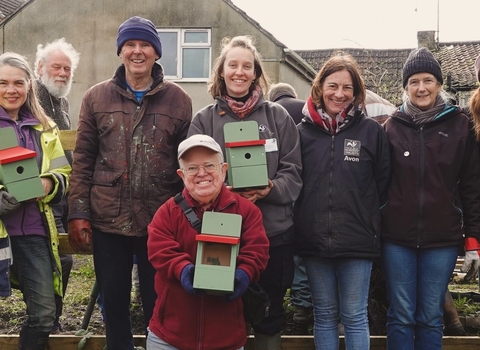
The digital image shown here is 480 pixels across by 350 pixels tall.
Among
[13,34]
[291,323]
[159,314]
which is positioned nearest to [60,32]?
[13,34]

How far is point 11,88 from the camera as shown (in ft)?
13.0

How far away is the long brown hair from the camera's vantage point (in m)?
4.07

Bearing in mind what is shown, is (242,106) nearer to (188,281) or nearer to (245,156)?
(245,156)

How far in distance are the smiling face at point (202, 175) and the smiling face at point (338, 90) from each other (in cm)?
90

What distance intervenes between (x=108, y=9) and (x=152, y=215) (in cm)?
1738

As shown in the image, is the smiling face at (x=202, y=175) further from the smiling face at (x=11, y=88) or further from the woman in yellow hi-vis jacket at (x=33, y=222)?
the smiling face at (x=11, y=88)

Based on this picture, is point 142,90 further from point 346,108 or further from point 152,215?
point 346,108

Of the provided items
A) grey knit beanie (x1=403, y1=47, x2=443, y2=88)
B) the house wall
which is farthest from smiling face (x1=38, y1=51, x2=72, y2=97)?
the house wall

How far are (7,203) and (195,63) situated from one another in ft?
54.6

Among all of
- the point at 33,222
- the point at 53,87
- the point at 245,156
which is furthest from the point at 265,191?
the point at 53,87

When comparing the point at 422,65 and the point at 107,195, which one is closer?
the point at 107,195

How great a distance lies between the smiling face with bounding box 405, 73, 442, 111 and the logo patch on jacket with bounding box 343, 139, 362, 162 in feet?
1.60

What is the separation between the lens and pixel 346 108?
4051mm

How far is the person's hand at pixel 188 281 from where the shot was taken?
336cm
